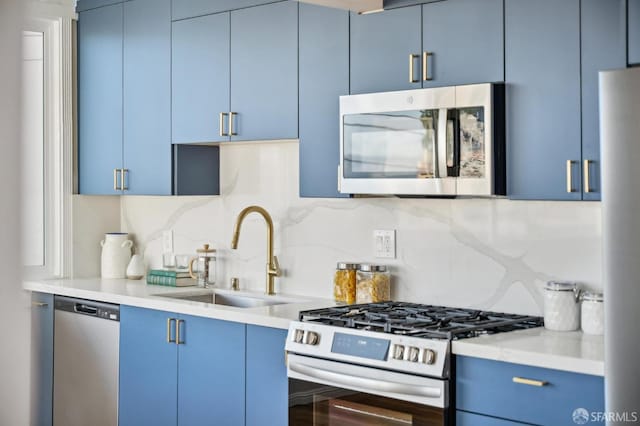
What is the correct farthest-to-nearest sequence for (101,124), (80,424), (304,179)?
(101,124) → (80,424) → (304,179)

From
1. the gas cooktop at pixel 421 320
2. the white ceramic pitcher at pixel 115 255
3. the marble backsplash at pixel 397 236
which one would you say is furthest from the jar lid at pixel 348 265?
the white ceramic pitcher at pixel 115 255

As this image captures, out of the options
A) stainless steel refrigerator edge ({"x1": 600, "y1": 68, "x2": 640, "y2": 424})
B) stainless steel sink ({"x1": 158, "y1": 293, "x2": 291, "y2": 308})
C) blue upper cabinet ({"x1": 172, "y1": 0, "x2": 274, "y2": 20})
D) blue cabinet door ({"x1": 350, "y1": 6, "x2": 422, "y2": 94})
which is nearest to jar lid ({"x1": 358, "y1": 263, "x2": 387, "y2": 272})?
stainless steel sink ({"x1": 158, "y1": 293, "x2": 291, "y2": 308})

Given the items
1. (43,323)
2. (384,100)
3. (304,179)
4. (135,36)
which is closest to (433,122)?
(384,100)

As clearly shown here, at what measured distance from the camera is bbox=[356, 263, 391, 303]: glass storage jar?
3.49 metres

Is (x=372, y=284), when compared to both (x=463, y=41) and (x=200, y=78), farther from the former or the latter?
(x=200, y=78)

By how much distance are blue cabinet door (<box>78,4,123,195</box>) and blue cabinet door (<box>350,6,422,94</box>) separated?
169cm

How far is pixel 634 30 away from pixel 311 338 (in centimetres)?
149

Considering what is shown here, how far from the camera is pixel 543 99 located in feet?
9.09

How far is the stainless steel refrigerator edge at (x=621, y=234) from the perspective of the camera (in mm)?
2162

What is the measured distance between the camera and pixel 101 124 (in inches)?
180

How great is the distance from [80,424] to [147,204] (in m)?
1.30

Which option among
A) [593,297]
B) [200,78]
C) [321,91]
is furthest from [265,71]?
[593,297]

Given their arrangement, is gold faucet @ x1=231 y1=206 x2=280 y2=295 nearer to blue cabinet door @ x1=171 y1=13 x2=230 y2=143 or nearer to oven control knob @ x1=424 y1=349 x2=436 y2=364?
blue cabinet door @ x1=171 y1=13 x2=230 y2=143

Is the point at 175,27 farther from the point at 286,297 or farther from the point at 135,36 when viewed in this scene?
the point at 286,297
